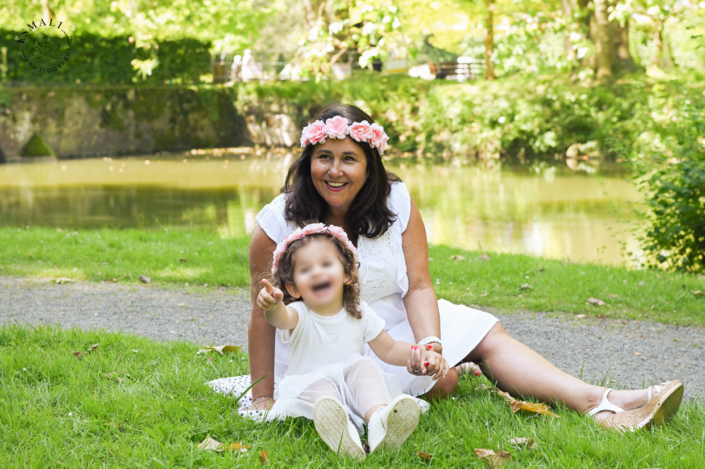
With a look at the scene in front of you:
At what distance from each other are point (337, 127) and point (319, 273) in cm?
65

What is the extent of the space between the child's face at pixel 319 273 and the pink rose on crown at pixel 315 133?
497mm

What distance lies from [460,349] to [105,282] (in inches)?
148

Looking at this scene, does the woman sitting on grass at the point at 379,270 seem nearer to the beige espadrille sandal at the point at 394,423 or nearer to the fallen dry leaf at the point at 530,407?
the fallen dry leaf at the point at 530,407

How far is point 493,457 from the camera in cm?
265

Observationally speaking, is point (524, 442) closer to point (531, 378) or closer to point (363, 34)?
point (531, 378)

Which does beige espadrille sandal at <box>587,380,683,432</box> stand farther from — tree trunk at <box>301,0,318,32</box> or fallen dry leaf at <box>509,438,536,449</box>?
tree trunk at <box>301,0,318,32</box>

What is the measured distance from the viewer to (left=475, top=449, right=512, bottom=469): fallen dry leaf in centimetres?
262

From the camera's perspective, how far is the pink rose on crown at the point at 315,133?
317cm

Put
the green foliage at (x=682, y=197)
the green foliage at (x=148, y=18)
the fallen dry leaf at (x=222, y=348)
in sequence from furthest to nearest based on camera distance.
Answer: the green foliage at (x=148, y=18)
the green foliage at (x=682, y=197)
the fallen dry leaf at (x=222, y=348)

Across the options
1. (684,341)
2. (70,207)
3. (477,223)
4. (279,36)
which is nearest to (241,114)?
(70,207)

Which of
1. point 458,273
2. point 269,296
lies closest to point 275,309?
point 269,296

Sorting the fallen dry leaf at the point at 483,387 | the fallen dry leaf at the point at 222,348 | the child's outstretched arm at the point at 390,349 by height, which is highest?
the child's outstretched arm at the point at 390,349

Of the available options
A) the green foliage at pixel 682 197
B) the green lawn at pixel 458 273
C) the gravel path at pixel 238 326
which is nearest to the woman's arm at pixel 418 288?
the gravel path at pixel 238 326

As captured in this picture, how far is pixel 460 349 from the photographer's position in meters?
3.30
